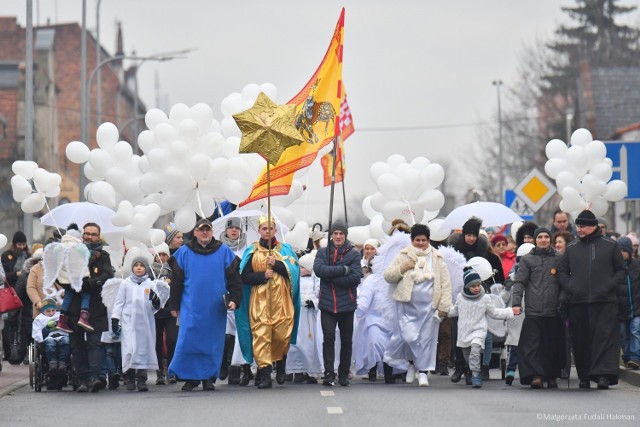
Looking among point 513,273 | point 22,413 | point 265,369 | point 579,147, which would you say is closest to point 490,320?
point 513,273

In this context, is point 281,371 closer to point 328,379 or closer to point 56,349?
point 328,379

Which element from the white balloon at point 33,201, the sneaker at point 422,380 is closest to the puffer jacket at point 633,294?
the sneaker at point 422,380

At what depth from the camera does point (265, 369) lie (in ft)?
61.1

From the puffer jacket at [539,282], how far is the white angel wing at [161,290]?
13.5 feet

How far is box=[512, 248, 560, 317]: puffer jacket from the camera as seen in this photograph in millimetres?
18422

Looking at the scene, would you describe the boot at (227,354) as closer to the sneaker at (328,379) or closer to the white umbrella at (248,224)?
the white umbrella at (248,224)

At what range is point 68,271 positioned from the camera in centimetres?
1811

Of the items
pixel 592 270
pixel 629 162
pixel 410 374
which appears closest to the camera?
pixel 592 270

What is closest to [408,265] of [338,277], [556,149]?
[338,277]

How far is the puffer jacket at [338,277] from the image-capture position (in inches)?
737

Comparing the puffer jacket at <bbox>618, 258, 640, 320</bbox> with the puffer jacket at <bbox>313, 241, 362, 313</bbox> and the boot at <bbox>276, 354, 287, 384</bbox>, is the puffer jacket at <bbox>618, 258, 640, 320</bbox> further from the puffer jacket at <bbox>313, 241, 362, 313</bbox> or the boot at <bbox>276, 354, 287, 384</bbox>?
the boot at <bbox>276, 354, 287, 384</bbox>

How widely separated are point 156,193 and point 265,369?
3635mm

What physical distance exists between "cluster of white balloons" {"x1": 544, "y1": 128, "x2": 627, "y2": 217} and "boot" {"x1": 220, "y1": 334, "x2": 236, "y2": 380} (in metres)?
5.21

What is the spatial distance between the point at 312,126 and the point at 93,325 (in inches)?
161
